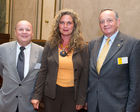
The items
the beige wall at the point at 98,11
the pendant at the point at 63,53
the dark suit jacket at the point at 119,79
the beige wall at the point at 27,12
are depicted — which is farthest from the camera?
the beige wall at the point at 27,12

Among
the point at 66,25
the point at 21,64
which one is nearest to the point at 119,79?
the point at 66,25

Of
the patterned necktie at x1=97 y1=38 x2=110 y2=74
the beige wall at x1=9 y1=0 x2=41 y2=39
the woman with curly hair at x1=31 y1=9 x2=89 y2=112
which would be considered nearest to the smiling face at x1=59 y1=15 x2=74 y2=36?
the woman with curly hair at x1=31 y1=9 x2=89 y2=112

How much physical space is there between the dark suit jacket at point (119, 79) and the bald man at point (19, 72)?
2.52 ft

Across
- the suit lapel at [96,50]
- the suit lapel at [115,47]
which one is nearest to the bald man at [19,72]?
the suit lapel at [96,50]

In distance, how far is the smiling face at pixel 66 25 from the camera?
2.14 meters

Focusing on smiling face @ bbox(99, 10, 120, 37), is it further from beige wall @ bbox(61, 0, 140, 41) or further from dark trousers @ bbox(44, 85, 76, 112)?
beige wall @ bbox(61, 0, 140, 41)

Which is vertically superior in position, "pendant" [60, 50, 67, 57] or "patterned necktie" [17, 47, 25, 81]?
"pendant" [60, 50, 67, 57]

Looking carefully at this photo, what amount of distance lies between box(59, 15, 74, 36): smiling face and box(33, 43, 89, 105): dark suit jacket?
22cm

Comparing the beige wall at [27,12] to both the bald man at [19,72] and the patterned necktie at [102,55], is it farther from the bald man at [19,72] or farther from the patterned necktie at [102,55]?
the patterned necktie at [102,55]

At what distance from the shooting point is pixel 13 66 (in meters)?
2.13

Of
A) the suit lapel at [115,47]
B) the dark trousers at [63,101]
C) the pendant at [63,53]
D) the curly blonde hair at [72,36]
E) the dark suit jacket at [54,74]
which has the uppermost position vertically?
the curly blonde hair at [72,36]

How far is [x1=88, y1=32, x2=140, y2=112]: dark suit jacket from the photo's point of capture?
1.84 m

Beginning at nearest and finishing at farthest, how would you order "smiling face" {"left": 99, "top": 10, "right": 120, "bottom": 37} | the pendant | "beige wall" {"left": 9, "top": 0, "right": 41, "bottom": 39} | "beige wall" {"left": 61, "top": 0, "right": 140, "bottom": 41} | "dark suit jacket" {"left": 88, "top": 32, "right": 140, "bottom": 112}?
"dark suit jacket" {"left": 88, "top": 32, "right": 140, "bottom": 112} → "smiling face" {"left": 99, "top": 10, "right": 120, "bottom": 37} → the pendant → "beige wall" {"left": 61, "top": 0, "right": 140, "bottom": 41} → "beige wall" {"left": 9, "top": 0, "right": 41, "bottom": 39}

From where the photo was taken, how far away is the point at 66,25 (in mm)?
2131
